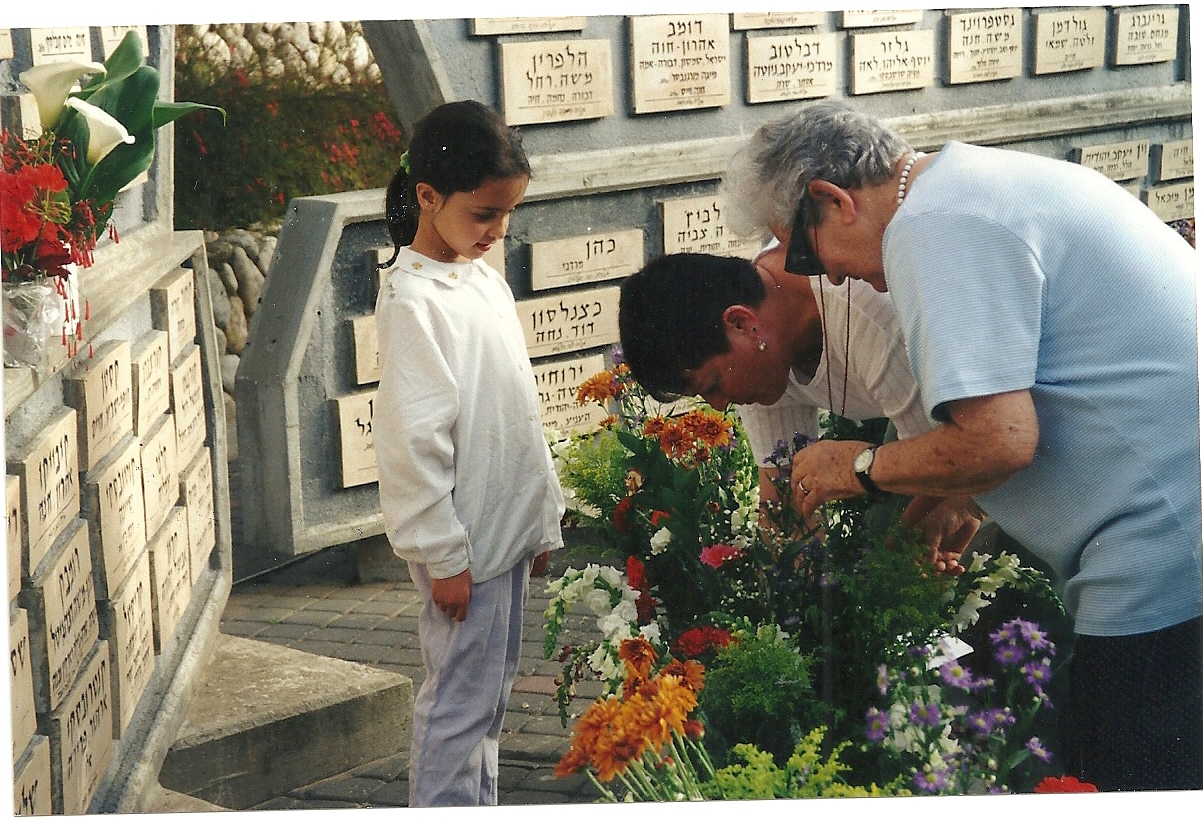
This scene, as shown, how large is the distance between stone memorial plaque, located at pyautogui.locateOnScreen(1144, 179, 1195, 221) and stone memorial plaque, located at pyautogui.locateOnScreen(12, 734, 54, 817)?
9.11ft

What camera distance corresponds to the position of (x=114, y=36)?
2.81 meters

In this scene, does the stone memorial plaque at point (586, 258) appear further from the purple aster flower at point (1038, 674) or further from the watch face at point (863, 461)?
the purple aster flower at point (1038, 674)

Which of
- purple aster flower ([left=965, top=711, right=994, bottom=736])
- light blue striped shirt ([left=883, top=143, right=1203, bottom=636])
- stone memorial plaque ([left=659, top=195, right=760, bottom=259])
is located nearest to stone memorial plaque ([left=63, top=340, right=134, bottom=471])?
stone memorial plaque ([left=659, top=195, right=760, bottom=259])

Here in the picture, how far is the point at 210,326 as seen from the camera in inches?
120

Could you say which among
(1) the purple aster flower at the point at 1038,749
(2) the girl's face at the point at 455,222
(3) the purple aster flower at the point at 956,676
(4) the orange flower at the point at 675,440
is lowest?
(1) the purple aster flower at the point at 1038,749

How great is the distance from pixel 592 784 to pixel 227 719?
837mm

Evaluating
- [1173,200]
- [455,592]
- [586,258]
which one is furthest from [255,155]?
[1173,200]

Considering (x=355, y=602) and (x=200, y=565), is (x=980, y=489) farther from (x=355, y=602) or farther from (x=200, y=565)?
(x=200, y=565)

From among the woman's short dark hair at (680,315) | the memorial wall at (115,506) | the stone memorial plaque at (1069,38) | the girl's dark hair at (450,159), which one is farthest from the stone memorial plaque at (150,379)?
the stone memorial plaque at (1069,38)

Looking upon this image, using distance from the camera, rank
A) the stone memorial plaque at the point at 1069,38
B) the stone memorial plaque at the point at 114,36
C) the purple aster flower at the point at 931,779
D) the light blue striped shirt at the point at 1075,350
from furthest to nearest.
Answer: the stone memorial plaque at the point at 1069,38 < the stone memorial plaque at the point at 114,36 < the purple aster flower at the point at 931,779 < the light blue striped shirt at the point at 1075,350

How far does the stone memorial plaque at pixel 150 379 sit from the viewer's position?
9.70 ft

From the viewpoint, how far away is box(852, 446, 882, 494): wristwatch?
251 centimetres

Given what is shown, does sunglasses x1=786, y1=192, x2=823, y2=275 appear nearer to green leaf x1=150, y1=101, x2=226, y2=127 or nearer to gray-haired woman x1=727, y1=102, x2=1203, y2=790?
gray-haired woman x1=727, y1=102, x2=1203, y2=790

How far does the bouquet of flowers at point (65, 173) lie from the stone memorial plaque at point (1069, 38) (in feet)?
6.42
